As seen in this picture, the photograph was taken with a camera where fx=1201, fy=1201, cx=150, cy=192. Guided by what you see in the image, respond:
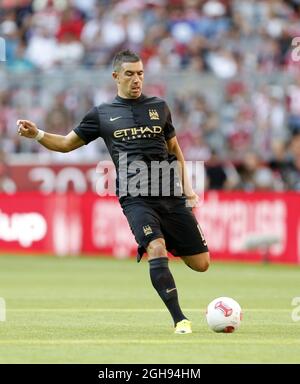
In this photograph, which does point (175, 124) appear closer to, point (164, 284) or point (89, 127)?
point (89, 127)

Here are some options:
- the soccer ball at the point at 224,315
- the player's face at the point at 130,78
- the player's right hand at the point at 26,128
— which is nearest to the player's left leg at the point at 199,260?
the soccer ball at the point at 224,315

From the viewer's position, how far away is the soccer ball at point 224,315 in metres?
11.4

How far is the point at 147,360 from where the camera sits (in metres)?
9.15

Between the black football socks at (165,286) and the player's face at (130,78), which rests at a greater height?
the player's face at (130,78)

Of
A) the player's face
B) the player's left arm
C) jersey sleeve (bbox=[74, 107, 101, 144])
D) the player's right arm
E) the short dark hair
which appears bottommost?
the player's left arm

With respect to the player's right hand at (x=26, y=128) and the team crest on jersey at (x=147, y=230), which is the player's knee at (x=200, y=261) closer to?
the team crest on jersey at (x=147, y=230)

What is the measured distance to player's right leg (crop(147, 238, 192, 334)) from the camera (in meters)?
11.2

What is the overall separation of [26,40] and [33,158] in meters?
4.29

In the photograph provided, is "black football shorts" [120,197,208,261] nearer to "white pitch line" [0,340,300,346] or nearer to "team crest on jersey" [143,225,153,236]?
"team crest on jersey" [143,225,153,236]

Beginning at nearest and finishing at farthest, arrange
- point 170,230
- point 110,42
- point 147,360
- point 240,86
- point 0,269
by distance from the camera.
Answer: point 147,360
point 170,230
point 0,269
point 240,86
point 110,42

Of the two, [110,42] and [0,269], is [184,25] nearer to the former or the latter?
[110,42]

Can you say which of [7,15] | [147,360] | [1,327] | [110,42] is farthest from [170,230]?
[7,15]

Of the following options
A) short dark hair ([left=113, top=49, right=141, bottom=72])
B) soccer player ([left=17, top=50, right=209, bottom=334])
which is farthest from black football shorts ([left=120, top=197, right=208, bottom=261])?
short dark hair ([left=113, top=49, right=141, bottom=72])

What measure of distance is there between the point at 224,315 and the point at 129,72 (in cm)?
255
